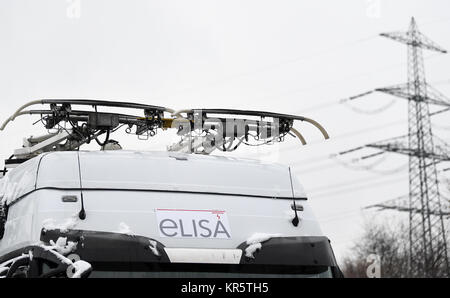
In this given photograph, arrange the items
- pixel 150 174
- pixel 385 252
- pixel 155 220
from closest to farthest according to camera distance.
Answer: pixel 155 220
pixel 150 174
pixel 385 252

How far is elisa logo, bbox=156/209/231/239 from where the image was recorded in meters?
5.46

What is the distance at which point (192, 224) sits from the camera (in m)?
5.55

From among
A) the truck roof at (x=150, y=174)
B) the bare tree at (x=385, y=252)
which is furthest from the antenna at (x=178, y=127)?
the bare tree at (x=385, y=252)

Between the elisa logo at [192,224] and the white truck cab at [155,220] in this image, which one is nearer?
the white truck cab at [155,220]

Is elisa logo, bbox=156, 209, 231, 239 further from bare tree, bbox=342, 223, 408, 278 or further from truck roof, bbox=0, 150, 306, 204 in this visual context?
bare tree, bbox=342, 223, 408, 278

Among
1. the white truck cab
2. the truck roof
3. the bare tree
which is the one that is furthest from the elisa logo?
the bare tree

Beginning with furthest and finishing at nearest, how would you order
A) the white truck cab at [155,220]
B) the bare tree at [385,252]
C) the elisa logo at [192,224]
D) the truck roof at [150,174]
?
the bare tree at [385,252], the truck roof at [150,174], the elisa logo at [192,224], the white truck cab at [155,220]

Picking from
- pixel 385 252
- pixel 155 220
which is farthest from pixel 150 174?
pixel 385 252

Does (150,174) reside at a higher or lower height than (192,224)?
higher

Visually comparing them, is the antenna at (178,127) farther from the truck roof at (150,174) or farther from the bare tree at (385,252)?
the bare tree at (385,252)

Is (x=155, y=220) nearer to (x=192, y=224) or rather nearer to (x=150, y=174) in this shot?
(x=192, y=224)

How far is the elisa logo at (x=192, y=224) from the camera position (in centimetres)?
546
